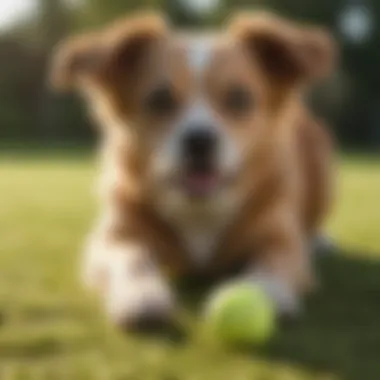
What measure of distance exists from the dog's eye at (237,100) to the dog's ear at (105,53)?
10.4 inches

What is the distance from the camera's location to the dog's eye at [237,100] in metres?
2.46

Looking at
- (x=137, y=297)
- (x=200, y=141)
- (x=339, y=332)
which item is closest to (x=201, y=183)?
(x=200, y=141)

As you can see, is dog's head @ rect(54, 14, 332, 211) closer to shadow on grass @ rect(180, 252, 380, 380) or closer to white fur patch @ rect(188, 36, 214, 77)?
white fur patch @ rect(188, 36, 214, 77)

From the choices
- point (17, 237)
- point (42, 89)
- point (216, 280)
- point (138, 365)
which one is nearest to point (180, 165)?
point (216, 280)

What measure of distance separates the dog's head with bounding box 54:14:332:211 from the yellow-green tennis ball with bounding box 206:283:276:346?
1.59ft

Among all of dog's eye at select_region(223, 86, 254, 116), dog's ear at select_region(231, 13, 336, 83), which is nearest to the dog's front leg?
dog's eye at select_region(223, 86, 254, 116)

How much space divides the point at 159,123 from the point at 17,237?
0.95m

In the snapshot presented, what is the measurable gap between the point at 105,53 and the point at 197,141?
33cm

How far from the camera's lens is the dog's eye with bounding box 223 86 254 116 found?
2.46m

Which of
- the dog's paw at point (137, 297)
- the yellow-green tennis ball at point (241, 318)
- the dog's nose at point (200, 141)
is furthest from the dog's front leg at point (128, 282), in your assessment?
the dog's nose at point (200, 141)

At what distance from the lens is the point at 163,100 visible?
8.09 ft

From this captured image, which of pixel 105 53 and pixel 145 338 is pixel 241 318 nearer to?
pixel 145 338

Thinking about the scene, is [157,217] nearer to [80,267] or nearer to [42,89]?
[80,267]

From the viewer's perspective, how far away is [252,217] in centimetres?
253
